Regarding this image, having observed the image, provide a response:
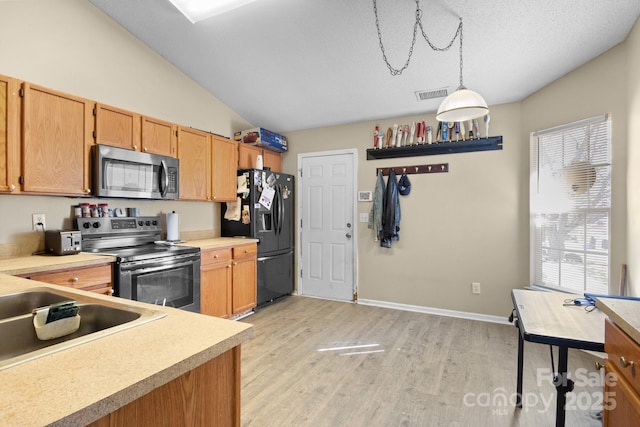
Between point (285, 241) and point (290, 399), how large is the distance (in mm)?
2534

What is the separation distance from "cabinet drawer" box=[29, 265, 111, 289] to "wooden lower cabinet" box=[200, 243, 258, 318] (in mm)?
929

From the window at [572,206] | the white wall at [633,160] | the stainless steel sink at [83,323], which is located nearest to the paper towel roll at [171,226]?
the stainless steel sink at [83,323]

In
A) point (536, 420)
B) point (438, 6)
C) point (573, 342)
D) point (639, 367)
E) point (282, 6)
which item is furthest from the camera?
point (282, 6)

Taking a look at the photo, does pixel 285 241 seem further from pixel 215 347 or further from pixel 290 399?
pixel 215 347

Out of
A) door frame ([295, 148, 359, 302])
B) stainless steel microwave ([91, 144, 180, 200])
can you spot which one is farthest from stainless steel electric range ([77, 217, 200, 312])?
door frame ([295, 148, 359, 302])

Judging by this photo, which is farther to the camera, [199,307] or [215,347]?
[199,307]

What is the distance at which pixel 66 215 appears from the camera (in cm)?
268

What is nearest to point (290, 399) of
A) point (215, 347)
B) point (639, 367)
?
point (215, 347)

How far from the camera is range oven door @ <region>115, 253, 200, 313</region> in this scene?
2443 mm

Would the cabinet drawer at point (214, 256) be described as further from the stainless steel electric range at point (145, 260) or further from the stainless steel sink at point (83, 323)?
the stainless steel sink at point (83, 323)

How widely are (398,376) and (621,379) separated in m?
1.58

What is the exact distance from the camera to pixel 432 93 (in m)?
3.48

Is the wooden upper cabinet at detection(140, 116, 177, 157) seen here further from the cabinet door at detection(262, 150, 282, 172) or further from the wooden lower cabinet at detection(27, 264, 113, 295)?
the cabinet door at detection(262, 150, 282, 172)

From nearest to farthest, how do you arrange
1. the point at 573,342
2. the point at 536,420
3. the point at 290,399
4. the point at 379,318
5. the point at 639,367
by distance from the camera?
1. the point at 639,367
2. the point at 573,342
3. the point at 536,420
4. the point at 290,399
5. the point at 379,318
